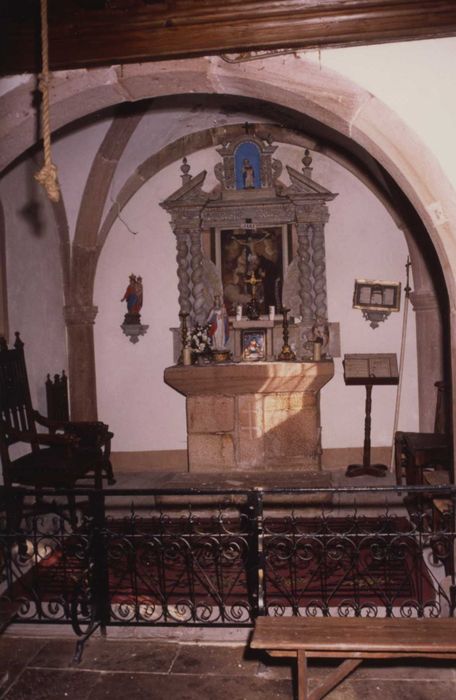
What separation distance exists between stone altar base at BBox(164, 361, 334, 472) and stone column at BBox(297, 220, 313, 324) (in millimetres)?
946

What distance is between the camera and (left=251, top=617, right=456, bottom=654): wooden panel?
2.46 m

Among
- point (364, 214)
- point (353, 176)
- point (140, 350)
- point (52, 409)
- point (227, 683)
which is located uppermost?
point (353, 176)

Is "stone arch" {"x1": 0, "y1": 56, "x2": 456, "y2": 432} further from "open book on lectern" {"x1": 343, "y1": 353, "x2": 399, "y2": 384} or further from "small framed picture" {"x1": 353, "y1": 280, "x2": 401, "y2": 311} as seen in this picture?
"small framed picture" {"x1": 353, "y1": 280, "x2": 401, "y2": 311}

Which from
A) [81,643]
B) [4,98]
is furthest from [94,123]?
[81,643]

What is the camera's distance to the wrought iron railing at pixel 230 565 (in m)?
3.37

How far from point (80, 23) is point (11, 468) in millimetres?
3392

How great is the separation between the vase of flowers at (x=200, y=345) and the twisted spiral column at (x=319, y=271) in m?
1.36

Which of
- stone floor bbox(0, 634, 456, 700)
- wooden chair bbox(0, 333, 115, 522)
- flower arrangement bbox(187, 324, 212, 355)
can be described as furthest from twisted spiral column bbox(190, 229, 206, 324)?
stone floor bbox(0, 634, 456, 700)

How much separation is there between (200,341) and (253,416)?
3.61 feet

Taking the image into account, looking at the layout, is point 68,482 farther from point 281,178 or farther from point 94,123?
Answer: point 281,178

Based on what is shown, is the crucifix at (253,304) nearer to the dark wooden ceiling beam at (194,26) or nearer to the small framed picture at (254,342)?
the small framed picture at (254,342)

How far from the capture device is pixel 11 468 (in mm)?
5035

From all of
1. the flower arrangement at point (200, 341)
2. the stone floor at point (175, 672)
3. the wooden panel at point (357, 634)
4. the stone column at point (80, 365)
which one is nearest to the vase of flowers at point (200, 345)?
the flower arrangement at point (200, 341)

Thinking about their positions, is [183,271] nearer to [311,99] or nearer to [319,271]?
[319,271]
